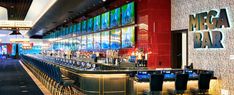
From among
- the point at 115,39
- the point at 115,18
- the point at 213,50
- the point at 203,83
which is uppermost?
the point at 115,18

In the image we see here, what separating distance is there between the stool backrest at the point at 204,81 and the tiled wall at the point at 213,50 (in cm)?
49

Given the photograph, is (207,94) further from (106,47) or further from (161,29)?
(106,47)

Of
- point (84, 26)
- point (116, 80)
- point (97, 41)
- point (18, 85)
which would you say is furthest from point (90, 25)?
point (116, 80)

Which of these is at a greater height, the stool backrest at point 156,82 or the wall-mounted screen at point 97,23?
the wall-mounted screen at point 97,23

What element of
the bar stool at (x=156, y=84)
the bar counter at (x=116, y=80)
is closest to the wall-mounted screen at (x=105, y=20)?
the bar counter at (x=116, y=80)

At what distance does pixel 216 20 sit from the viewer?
7.34m

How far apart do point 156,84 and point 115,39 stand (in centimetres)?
602

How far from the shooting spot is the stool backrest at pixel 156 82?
20.2 ft

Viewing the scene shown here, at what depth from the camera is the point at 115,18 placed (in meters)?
11.9

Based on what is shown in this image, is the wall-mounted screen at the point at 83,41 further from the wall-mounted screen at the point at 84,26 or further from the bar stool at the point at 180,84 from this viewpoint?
the bar stool at the point at 180,84

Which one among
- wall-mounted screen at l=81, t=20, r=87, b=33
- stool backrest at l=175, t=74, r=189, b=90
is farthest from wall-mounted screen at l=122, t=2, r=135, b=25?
wall-mounted screen at l=81, t=20, r=87, b=33

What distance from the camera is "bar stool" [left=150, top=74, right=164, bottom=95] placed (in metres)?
6.15

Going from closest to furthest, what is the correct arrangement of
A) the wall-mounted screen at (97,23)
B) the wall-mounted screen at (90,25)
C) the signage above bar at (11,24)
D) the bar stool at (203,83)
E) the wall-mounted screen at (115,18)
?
the bar stool at (203,83) → the wall-mounted screen at (115,18) → the wall-mounted screen at (97,23) → the wall-mounted screen at (90,25) → the signage above bar at (11,24)

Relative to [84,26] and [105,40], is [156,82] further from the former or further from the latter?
[84,26]
